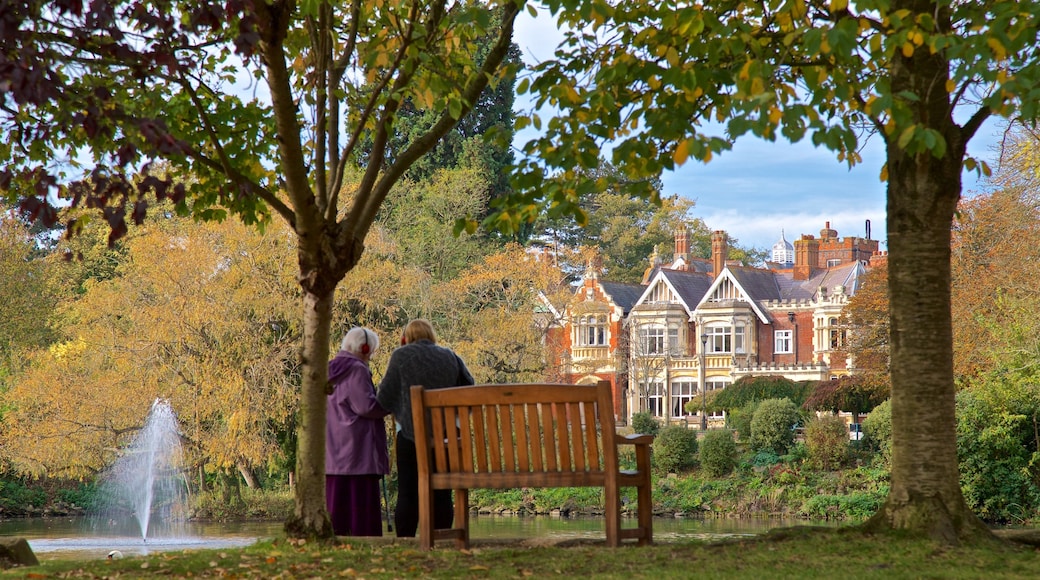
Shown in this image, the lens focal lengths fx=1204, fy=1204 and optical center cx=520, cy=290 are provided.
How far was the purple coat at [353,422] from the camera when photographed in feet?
27.6

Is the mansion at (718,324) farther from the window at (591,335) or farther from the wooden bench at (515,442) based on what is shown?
the wooden bench at (515,442)

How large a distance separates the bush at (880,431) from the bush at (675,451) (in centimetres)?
504

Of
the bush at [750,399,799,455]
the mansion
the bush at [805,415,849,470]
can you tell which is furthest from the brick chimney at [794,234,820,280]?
the bush at [805,415,849,470]

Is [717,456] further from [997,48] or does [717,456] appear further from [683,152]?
[683,152]

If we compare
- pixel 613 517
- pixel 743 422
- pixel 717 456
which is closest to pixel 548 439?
pixel 613 517

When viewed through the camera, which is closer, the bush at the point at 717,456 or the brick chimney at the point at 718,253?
the bush at the point at 717,456

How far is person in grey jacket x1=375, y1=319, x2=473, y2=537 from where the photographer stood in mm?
8156

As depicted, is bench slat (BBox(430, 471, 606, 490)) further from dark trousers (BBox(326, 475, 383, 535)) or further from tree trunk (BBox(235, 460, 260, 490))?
tree trunk (BBox(235, 460, 260, 490))

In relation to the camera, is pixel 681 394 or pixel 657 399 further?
pixel 657 399

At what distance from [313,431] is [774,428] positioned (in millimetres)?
26837

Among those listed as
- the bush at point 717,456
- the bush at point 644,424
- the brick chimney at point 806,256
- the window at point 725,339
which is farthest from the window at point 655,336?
the bush at point 717,456

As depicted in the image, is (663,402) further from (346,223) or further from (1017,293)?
(346,223)

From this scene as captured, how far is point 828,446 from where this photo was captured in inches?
1208

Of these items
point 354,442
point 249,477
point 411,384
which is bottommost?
point 249,477
